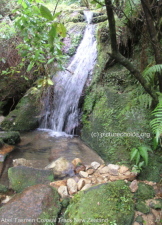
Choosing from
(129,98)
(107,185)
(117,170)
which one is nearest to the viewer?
(107,185)

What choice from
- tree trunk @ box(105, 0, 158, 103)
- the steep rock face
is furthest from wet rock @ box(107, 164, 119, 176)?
tree trunk @ box(105, 0, 158, 103)

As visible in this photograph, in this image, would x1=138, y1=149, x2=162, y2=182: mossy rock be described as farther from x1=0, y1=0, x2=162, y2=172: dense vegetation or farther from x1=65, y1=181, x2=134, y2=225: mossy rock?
x1=65, y1=181, x2=134, y2=225: mossy rock

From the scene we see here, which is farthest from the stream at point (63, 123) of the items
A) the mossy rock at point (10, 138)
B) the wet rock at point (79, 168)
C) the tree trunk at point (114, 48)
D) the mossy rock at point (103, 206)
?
the tree trunk at point (114, 48)

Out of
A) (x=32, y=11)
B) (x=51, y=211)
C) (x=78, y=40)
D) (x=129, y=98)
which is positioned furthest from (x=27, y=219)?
(x=78, y=40)

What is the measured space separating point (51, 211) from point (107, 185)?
0.79m

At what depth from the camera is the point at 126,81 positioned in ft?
15.0

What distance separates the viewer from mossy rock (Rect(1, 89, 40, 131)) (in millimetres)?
5664

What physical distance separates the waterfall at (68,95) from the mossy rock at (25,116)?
1.05 ft

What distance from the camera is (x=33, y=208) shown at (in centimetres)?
210

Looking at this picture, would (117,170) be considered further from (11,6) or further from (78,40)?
(11,6)

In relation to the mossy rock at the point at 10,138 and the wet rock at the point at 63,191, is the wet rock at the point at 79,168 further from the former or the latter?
the mossy rock at the point at 10,138

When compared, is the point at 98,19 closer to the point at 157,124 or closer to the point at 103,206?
the point at 157,124

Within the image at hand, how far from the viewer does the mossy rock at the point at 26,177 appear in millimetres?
2697

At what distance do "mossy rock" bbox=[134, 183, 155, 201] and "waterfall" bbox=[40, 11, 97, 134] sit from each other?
3.12 meters
